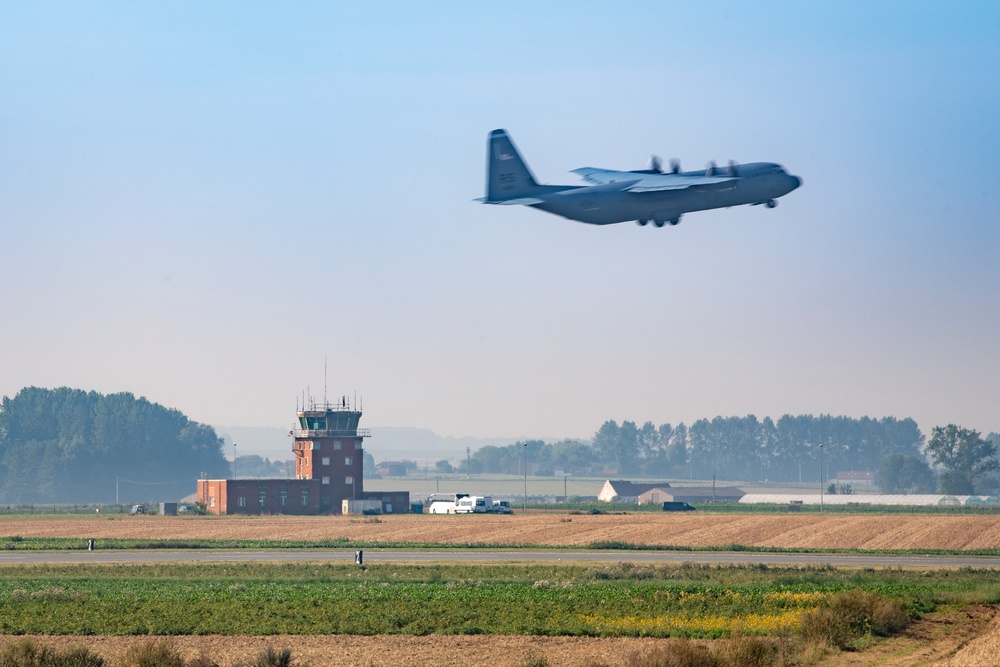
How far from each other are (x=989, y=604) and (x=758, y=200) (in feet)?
77.1

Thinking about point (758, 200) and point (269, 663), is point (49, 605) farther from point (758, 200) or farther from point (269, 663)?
point (758, 200)

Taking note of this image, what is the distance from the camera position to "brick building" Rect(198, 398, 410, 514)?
468 ft

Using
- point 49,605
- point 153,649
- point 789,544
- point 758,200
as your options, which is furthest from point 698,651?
point 789,544

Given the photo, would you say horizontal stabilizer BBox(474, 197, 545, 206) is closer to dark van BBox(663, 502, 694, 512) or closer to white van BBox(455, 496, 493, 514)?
white van BBox(455, 496, 493, 514)

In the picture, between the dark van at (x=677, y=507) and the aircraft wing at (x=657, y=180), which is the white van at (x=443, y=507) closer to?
the dark van at (x=677, y=507)

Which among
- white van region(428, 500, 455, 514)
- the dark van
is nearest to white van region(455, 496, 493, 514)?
white van region(428, 500, 455, 514)

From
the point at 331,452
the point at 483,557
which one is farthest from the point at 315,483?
the point at 483,557

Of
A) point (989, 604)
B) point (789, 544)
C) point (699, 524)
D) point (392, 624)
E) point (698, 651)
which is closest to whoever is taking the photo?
point (698, 651)

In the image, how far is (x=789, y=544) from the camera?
92.0m

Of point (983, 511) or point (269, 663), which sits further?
point (983, 511)

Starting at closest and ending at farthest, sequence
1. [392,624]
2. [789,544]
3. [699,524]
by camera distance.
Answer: [392,624]
[789,544]
[699,524]

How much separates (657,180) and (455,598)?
71.8ft

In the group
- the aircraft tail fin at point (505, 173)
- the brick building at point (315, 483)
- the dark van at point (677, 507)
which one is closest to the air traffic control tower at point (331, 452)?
the brick building at point (315, 483)

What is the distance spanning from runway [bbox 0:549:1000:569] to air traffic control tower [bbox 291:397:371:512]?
6214 cm
